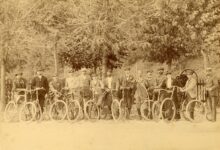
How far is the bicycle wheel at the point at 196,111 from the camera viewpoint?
4.40 metres

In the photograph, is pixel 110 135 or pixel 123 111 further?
pixel 123 111


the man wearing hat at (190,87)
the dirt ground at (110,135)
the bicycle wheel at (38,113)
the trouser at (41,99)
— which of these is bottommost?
the dirt ground at (110,135)

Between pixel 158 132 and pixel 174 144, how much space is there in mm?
172

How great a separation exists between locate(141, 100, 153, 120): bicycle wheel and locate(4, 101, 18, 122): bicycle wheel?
1.16 m

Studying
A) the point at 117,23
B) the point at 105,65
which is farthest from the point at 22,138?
the point at 117,23

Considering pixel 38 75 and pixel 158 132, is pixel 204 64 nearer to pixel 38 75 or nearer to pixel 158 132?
pixel 158 132

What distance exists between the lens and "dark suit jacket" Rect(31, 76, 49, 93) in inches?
184

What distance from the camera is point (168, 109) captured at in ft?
14.7

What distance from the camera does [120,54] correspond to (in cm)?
450

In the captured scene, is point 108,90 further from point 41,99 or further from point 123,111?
point 41,99

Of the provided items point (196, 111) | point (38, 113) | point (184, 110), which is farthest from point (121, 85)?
point (38, 113)

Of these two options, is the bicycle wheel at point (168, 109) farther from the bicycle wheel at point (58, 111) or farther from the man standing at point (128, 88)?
the bicycle wheel at point (58, 111)

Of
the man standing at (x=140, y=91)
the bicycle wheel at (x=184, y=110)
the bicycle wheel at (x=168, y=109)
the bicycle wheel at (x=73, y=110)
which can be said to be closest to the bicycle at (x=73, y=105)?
the bicycle wheel at (x=73, y=110)

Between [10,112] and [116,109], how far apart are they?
0.97 m
